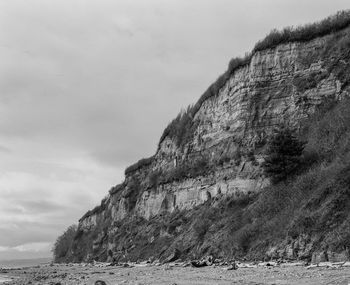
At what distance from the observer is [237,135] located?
38594 mm

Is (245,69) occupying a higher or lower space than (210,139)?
higher

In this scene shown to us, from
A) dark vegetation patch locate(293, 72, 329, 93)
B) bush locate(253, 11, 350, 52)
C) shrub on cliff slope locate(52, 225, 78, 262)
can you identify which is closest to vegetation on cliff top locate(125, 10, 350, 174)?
bush locate(253, 11, 350, 52)

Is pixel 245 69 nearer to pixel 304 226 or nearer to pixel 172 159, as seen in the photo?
pixel 172 159

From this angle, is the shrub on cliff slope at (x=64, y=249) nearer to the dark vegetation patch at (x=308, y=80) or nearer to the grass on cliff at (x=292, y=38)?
the grass on cliff at (x=292, y=38)

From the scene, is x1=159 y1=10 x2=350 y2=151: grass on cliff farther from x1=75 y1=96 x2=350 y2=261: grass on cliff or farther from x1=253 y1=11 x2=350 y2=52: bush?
x1=75 y1=96 x2=350 y2=261: grass on cliff

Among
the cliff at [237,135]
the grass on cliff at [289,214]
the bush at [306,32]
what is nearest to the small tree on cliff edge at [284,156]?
the grass on cliff at [289,214]

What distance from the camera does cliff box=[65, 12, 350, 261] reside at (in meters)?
32.7

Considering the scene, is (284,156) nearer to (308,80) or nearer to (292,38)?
(308,80)

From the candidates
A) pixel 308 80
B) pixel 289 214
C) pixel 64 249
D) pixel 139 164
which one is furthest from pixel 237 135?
pixel 64 249

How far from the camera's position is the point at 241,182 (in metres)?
34.6

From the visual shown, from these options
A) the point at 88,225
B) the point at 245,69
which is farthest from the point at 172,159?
the point at 88,225

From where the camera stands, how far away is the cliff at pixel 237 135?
3269 cm

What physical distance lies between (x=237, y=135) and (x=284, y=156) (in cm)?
1091

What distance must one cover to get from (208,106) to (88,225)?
160ft
